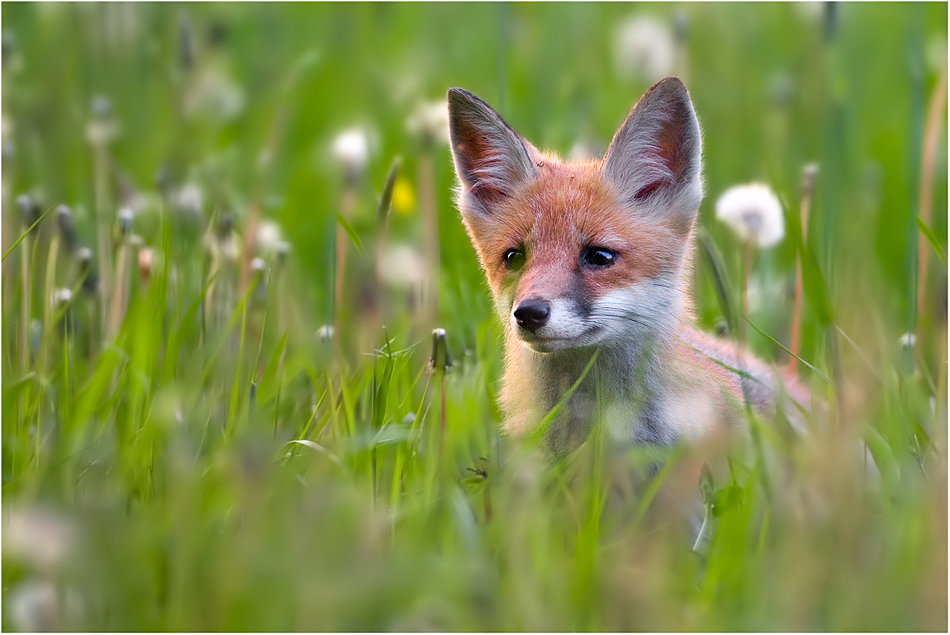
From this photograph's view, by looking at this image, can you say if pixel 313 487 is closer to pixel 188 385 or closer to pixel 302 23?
pixel 188 385

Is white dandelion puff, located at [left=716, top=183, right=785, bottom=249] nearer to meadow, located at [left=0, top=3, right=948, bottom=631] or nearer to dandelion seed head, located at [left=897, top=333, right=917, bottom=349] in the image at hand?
meadow, located at [left=0, top=3, right=948, bottom=631]

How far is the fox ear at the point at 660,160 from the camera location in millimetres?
3379

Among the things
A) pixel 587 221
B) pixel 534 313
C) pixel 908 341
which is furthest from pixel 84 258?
pixel 908 341

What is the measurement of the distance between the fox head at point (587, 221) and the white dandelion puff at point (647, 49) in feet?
9.80

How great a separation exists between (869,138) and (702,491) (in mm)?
5153

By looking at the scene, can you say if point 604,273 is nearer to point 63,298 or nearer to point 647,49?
point 63,298

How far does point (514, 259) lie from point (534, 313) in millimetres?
570

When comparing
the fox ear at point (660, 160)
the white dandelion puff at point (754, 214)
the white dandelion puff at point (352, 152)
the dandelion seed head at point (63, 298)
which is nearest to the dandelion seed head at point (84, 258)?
the dandelion seed head at point (63, 298)

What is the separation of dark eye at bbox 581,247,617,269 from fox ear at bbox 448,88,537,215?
0.52 meters

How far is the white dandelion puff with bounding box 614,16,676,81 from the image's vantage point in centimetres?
642

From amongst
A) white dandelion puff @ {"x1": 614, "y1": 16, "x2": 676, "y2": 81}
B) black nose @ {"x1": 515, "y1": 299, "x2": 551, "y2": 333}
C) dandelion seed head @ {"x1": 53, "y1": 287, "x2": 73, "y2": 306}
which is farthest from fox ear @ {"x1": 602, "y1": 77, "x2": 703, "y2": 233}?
white dandelion puff @ {"x1": 614, "y1": 16, "x2": 676, "y2": 81}

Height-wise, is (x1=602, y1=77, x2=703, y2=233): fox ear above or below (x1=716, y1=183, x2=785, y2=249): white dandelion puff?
above

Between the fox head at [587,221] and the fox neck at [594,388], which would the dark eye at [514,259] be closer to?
the fox head at [587,221]

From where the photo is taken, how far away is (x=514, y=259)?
137 inches
